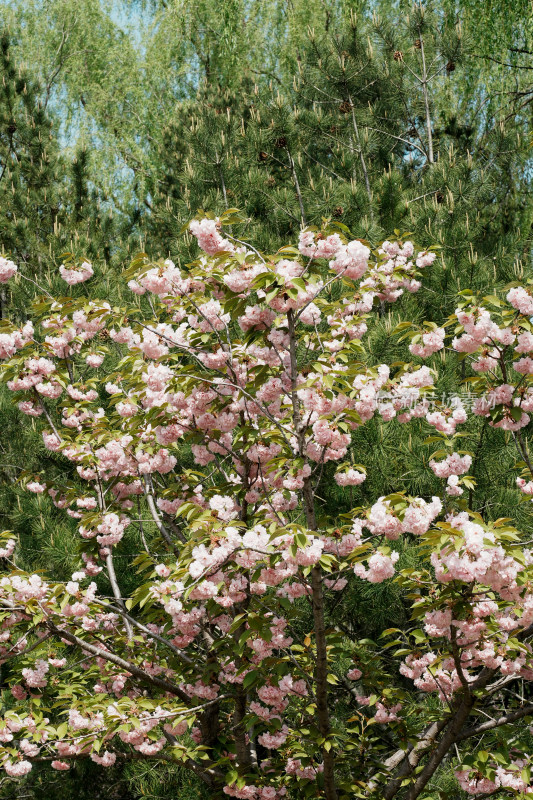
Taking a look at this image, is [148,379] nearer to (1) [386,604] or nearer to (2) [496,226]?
(1) [386,604]

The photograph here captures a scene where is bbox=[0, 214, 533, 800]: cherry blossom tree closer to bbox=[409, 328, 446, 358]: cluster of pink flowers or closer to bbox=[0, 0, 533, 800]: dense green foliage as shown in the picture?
bbox=[409, 328, 446, 358]: cluster of pink flowers

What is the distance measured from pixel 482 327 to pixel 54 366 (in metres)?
2.20

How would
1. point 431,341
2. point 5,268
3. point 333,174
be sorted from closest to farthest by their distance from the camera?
1. point 431,341
2. point 5,268
3. point 333,174

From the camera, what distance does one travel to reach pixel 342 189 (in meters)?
5.15

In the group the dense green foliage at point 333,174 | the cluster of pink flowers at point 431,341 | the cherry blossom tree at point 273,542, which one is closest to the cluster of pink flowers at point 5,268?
the cherry blossom tree at point 273,542

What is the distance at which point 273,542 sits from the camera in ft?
8.27

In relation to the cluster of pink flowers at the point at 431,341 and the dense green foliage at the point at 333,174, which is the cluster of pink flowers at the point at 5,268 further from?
the cluster of pink flowers at the point at 431,341

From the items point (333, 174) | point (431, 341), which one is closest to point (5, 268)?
point (431, 341)

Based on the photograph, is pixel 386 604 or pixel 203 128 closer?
pixel 386 604

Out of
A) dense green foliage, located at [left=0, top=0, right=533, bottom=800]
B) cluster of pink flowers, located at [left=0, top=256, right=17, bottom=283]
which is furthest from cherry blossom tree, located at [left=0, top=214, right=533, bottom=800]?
dense green foliage, located at [left=0, top=0, right=533, bottom=800]

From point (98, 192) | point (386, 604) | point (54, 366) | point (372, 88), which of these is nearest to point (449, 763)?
point (386, 604)

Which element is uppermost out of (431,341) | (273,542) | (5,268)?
(5,268)

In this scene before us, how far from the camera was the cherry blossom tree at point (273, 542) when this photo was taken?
8.17 ft

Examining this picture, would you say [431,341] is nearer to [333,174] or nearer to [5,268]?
[5,268]
